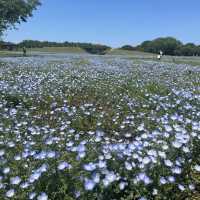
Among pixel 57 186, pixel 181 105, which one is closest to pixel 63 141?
pixel 57 186

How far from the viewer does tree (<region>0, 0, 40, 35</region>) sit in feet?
120

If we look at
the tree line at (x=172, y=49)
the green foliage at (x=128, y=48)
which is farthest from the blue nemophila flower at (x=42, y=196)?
the green foliage at (x=128, y=48)

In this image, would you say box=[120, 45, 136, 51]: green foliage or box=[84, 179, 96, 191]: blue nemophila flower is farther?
box=[120, 45, 136, 51]: green foliage

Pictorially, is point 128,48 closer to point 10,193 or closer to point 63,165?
point 63,165

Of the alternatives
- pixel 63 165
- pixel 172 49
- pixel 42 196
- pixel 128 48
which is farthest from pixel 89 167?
pixel 128 48

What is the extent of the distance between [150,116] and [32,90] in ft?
12.4

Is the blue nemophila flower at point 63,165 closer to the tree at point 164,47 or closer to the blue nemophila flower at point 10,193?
the blue nemophila flower at point 10,193

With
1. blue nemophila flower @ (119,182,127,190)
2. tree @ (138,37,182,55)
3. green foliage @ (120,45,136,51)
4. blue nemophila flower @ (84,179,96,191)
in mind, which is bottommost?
green foliage @ (120,45,136,51)

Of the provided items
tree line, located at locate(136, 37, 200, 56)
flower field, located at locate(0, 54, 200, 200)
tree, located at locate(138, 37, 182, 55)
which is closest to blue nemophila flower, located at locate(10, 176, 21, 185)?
flower field, located at locate(0, 54, 200, 200)

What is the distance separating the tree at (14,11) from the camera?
1443 inches

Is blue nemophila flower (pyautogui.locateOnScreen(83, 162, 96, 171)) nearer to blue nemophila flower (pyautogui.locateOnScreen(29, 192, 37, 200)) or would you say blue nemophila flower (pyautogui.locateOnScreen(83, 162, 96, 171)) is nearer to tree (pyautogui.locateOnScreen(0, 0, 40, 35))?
blue nemophila flower (pyautogui.locateOnScreen(29, 192, 37, 200))

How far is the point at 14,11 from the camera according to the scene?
37750mm

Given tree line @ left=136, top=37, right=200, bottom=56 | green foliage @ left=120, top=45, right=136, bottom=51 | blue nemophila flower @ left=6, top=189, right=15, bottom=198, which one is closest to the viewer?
blue nemophila flower @ left=6, top=189, right=15, bottom=198

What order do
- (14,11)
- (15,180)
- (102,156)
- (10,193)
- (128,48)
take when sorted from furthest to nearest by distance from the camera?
(128,48) → (14,11) → (102,156) → (15,180) → (10,193)
